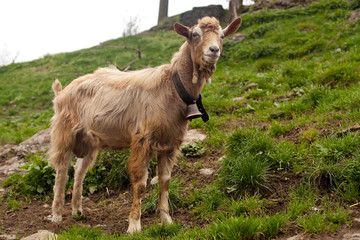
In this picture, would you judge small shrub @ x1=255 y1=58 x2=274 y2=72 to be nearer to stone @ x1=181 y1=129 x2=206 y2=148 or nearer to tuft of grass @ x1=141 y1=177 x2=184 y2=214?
stone @ x1=181 y1=129 x2=206 y2=148

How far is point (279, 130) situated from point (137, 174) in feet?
8.59

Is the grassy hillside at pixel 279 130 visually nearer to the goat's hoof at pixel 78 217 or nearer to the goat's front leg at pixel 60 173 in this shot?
the goat's hoof at pixel 78 217

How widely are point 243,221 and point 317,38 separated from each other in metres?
9.48

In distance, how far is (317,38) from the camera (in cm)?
1085

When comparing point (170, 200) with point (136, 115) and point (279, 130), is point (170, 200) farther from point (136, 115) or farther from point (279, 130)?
point (279, 130)

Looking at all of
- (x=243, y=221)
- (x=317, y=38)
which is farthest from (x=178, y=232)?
(x=317, y=38)

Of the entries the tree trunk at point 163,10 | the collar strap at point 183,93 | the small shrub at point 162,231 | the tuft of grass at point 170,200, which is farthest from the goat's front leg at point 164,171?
the tree trunk at point 163,10

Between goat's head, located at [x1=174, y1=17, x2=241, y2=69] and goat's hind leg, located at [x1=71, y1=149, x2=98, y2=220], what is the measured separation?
2235mm

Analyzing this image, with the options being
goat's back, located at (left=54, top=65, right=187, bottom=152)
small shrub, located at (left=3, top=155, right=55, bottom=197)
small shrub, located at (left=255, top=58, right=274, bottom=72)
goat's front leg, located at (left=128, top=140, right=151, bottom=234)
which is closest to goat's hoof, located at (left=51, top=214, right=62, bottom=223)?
small shrub, located at (left=3, top=155, right=55, bottom=197)

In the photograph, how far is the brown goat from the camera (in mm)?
3922

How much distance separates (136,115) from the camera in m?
4.17

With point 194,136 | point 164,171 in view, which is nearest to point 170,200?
point 164,171

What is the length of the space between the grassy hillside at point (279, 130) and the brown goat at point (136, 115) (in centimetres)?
84

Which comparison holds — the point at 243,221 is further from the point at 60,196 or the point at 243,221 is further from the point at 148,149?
the point at 60,196
